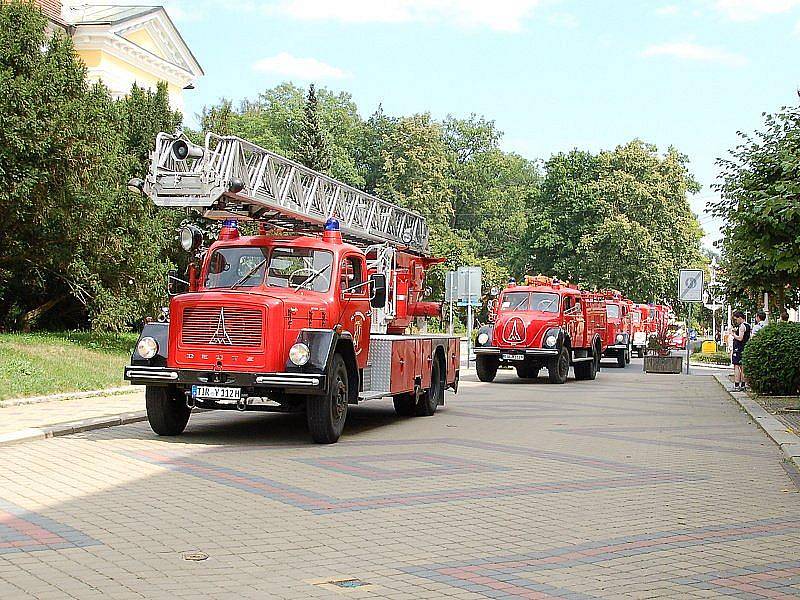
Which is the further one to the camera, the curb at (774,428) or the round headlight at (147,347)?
the round headlight at (147,347)

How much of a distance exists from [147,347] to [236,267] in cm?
162

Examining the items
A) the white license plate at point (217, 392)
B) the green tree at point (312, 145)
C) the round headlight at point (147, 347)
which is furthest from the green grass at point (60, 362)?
the green tree at point (312, 145)

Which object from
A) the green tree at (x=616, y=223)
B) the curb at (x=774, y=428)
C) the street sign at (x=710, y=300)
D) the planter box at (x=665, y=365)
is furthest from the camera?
the green tree at (x=616, y=223)

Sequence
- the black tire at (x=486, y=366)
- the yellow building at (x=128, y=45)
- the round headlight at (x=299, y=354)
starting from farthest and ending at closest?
the yellow building at (x=128, y=45)
the black tire at (x=486, y=366)
the round headlight at (x=299, y=354)

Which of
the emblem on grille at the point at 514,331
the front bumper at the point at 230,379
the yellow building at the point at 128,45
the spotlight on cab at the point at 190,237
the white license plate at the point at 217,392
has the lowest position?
the white license plate at the point at 217,392

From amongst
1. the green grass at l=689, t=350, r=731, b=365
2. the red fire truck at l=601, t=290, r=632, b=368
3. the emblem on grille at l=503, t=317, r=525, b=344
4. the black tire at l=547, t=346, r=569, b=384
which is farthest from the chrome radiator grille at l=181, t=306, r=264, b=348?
the green grass at l=689, t=350, r=731, b=365

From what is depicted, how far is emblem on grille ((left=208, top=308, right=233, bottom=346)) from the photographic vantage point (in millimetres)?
13367

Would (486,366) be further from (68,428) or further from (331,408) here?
(68,428)

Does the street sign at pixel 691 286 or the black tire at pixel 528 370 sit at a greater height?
the street sign at pixel 691 286

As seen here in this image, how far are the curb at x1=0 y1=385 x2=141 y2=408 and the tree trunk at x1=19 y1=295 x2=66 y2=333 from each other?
1033 cm

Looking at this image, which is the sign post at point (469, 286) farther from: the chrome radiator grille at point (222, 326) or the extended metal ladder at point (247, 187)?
the chrome radiator grille at point (222, 326)

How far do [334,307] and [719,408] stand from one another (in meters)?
9.97

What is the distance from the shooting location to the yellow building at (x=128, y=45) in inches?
1663

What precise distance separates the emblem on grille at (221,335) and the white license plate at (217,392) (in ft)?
1.80
